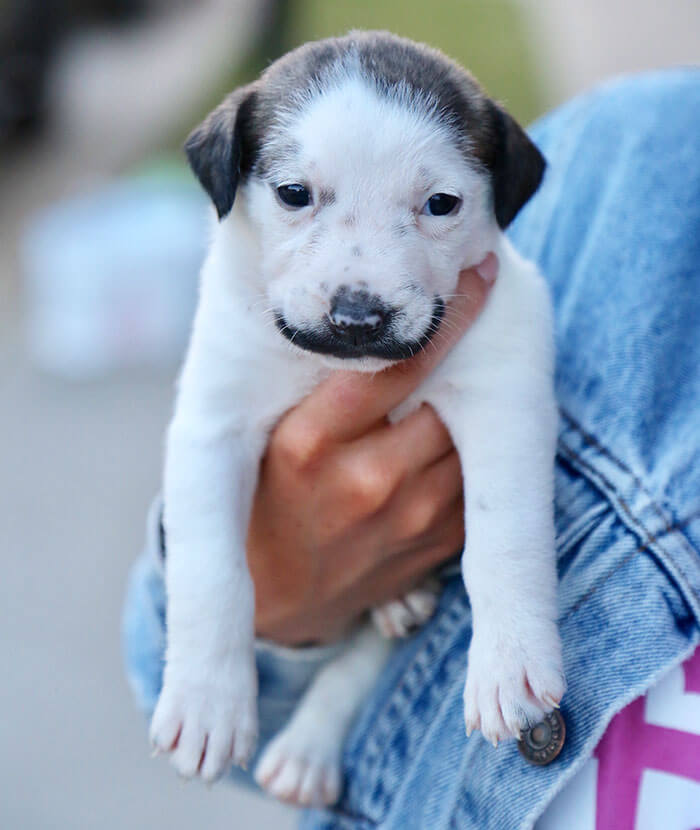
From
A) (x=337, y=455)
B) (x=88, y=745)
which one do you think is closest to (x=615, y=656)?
(x=337, y=455)

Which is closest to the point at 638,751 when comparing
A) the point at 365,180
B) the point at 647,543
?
the point at 647,543

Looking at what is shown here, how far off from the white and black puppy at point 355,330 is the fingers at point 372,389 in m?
0.04

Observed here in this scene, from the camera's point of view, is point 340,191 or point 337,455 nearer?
point 340,191

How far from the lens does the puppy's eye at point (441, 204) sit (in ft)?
5.76

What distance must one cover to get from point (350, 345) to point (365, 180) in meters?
0.28

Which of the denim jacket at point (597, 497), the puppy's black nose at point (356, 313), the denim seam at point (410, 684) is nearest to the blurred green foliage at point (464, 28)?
the denim jacket at point (597, 497)

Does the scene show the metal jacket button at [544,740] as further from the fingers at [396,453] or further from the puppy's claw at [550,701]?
the fingers at [396,453]

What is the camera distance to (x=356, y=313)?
1.61m

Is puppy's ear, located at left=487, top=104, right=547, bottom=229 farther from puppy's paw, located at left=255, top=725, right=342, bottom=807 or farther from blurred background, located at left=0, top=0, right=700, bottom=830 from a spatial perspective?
blurred background, located at left=0, top=0, right=700, bottom=830

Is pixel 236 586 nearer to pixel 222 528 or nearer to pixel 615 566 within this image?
pixel 222 528

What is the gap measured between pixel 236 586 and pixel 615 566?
26.3 inches

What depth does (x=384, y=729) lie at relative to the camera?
192 cm

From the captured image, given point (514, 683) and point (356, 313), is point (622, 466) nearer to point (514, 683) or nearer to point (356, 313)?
point (514, 683)

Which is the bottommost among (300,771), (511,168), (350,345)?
(300,771)
